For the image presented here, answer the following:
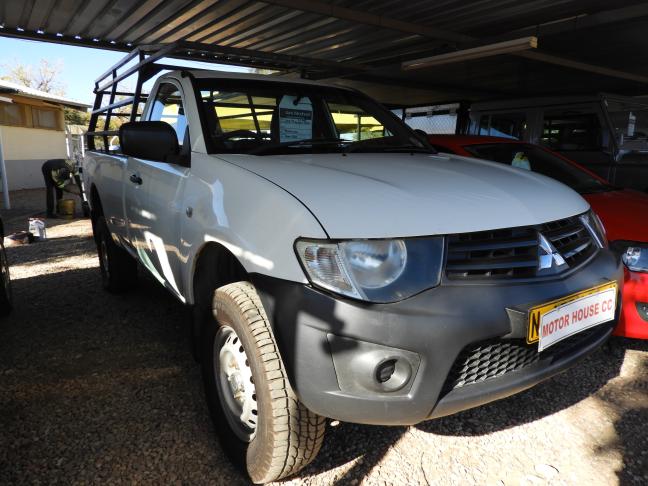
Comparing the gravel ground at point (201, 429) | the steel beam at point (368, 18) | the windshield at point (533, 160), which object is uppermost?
the steel beam at point (368, 18)

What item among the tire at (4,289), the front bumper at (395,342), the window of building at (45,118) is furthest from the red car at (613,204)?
the window of building at (45,118)

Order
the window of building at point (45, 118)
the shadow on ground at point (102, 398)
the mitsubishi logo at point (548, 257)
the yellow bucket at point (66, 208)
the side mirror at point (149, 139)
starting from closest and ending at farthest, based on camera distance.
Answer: the mitsubishi logo at point (548, 257) < the shadow on ground at point (102, 398) < the side mirror at point (149, 139) < the yellow bucket at point (66, 208) < the window of building at point (45, 118)

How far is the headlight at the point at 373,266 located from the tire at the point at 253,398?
0.34m

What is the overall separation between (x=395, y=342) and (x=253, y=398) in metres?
0.77

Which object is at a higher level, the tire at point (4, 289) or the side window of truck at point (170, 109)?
the side window of truck at point (170, 109)

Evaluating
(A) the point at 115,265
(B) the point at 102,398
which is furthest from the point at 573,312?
(A) the point at 115,265

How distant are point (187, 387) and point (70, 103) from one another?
1664 centimetres

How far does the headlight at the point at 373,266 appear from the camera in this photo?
156cm

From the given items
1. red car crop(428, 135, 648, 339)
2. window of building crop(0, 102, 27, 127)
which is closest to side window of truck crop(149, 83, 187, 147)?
red car crop(428, 135, 648, 339)

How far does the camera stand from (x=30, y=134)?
1689cm

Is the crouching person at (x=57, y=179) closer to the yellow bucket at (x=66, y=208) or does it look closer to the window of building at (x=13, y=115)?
the yellow bucket at (x=66, y=208)

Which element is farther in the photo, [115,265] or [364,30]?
[364,30]

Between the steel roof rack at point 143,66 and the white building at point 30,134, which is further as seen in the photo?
the white building at point 30,134

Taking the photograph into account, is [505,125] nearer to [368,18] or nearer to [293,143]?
[368,18]
